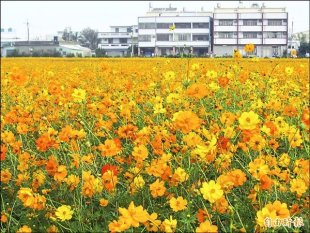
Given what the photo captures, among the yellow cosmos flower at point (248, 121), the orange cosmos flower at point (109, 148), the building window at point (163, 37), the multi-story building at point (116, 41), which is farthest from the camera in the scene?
the multi-story building at point (116, 41)

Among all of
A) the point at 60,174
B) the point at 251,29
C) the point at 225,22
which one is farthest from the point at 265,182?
the point at 225,22

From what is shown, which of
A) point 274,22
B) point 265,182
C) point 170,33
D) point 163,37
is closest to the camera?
point 265,182

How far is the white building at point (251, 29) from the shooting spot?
59.7 metres

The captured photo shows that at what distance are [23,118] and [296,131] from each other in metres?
1.30

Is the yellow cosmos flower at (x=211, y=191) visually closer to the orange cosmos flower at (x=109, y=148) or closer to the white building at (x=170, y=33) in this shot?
the orange cosmos flower at (x=109, y=148)

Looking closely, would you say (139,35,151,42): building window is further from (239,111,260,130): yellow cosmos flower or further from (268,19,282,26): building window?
(239,111,260,130): yellow cosmos flower

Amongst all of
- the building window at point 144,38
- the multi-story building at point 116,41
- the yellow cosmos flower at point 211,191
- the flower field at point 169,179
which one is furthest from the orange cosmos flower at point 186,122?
the multi-story building at point 116,41

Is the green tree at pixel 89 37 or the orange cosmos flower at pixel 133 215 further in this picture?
the green tree at pixel 89 37

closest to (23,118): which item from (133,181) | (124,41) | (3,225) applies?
(3,225)

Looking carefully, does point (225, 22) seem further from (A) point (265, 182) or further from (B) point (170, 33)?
(A) point (265, 182)

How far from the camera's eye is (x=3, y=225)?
2.33m

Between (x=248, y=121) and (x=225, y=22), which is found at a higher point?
(x=225, y=22)

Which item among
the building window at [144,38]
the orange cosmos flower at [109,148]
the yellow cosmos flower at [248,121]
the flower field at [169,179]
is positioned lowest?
the flower field at [169,179]

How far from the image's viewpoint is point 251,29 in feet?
198
